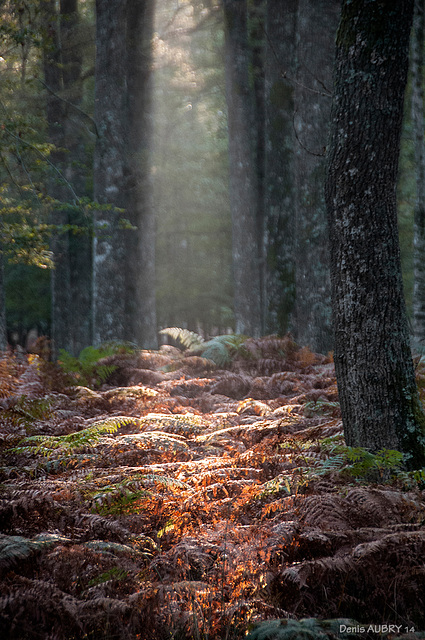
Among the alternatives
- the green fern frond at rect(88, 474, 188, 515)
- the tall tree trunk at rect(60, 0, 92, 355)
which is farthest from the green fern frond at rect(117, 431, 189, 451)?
the tall tree trunk at rect(60, 0, 92, 355)

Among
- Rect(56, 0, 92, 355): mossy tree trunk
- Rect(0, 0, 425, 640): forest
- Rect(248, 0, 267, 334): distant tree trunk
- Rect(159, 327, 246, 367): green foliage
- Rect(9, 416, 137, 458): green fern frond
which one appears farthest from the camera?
Rect(56, 0, 92, 355): mossy tree trunk

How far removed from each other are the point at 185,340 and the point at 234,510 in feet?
19.7

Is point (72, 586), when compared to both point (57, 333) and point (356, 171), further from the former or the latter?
point (57, 333)

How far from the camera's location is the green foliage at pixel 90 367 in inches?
278

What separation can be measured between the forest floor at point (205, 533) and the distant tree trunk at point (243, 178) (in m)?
9.74

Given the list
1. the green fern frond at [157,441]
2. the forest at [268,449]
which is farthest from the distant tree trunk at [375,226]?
the green fern frond at [157,441]

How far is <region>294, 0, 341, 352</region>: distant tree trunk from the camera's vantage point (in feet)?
31.3

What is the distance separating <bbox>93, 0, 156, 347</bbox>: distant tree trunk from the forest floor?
296 inches

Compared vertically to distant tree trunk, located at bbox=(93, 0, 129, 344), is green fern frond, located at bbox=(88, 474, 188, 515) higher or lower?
lower

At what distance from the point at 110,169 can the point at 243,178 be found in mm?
3791

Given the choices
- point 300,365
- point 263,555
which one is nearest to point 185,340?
point 300,365

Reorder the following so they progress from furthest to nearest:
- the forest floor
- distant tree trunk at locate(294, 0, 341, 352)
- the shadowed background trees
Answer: the shadowed background trees → distant tree trunk at locate(294, 0, 341, 352) → the forest floor

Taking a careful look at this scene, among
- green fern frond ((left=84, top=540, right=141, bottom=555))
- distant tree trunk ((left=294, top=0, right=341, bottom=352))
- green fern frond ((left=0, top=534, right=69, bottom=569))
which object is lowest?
green fern frond ((left=84, top=540, right=141, bottom=555))

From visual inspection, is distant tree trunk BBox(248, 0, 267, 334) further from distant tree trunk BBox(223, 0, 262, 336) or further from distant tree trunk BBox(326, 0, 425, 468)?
distant tree trunk BBox(326, 0, 425, 468)
